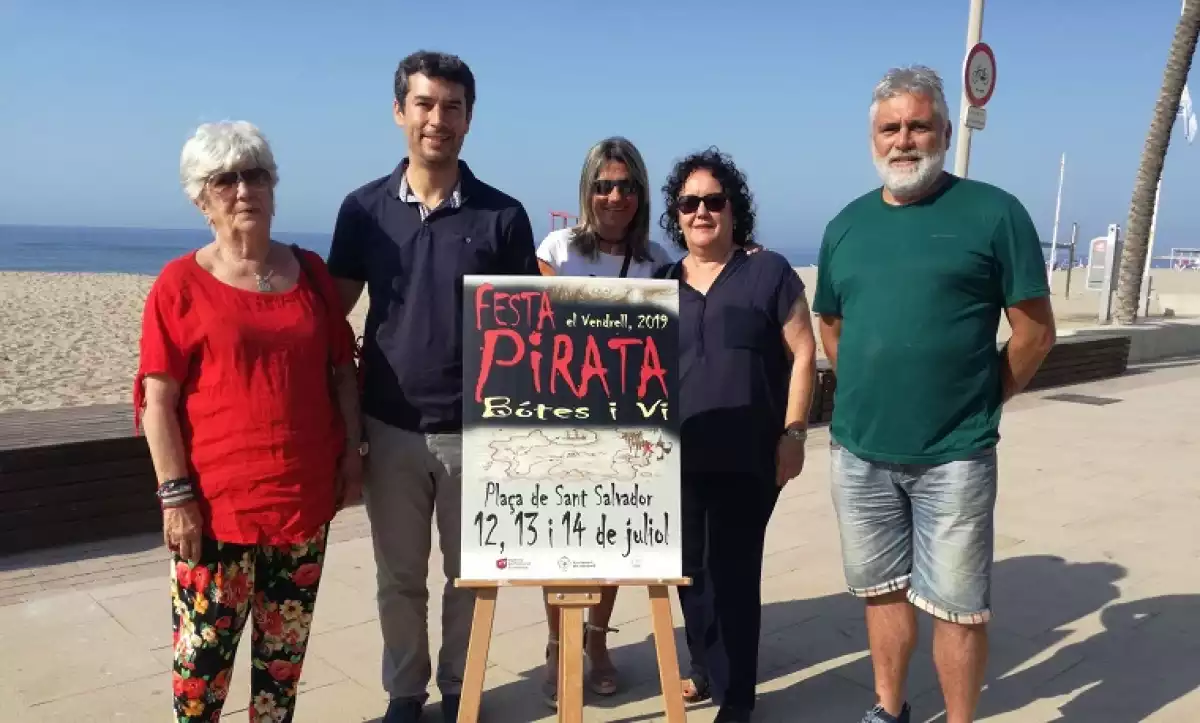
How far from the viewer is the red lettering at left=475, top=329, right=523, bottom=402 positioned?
9.23 ft

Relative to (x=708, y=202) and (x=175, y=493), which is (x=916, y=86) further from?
(x=175, y=493)

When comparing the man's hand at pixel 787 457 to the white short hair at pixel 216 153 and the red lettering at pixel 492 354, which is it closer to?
the red lettering at pixel 492 354

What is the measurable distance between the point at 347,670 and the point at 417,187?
1866mm

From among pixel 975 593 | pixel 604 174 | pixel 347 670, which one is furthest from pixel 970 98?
pixel 347 670

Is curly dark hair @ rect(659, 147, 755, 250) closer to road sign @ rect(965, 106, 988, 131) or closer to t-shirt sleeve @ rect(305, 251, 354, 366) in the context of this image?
t-shirt sleeve @ rect(305, 251, 354, 366)

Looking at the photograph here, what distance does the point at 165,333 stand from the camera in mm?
2500

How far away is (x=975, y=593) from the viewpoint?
2855 mm

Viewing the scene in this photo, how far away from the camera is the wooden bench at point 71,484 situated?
4555 millimetres

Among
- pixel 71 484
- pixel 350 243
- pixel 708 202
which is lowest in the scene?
pixel 71 484

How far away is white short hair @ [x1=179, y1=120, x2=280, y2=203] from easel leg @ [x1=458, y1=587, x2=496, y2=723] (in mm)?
1371

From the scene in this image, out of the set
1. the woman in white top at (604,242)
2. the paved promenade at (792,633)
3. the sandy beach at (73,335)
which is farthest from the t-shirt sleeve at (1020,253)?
the sandy beach at (73,335)

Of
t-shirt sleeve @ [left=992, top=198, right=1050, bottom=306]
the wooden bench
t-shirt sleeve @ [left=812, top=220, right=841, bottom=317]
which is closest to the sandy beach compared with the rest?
the wooden bench

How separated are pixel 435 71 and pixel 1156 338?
13.4m

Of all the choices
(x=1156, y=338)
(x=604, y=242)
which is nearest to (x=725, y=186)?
(x=604, y=242)
